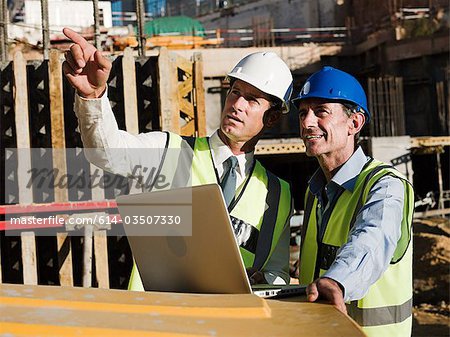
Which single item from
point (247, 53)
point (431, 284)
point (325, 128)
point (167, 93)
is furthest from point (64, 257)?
point (247, 53)

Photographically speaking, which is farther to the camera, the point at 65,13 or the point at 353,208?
the point at 65,13

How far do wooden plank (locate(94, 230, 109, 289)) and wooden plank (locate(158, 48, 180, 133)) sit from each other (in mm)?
1206

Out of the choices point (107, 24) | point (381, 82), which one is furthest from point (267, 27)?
point (381, 82)

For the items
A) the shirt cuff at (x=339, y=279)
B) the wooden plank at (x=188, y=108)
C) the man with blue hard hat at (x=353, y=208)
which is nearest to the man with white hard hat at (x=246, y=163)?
the man with blue hard hat at (x=353, y=208)

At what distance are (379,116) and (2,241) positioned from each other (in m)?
19.4

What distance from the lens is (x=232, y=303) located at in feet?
7.32

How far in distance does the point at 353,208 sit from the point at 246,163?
2.90 feet

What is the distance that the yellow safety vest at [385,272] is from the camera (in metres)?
3.15

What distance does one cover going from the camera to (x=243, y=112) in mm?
3912

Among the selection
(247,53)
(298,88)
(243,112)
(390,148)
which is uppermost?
(247,53)

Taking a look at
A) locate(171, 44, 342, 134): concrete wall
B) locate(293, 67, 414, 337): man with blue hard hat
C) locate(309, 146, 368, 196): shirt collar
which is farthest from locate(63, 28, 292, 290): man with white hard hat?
locate(171, 44, 342, 134): concrete wall

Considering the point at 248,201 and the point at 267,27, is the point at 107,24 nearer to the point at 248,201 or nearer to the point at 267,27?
the point at 267,27

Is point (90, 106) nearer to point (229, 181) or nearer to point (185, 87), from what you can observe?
point (229, 181)

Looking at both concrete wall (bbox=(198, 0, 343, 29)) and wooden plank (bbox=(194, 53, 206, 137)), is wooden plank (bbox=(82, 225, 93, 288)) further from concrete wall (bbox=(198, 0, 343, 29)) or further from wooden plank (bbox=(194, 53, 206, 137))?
concrete wall (bbox=(198, 0, 343, 29))
